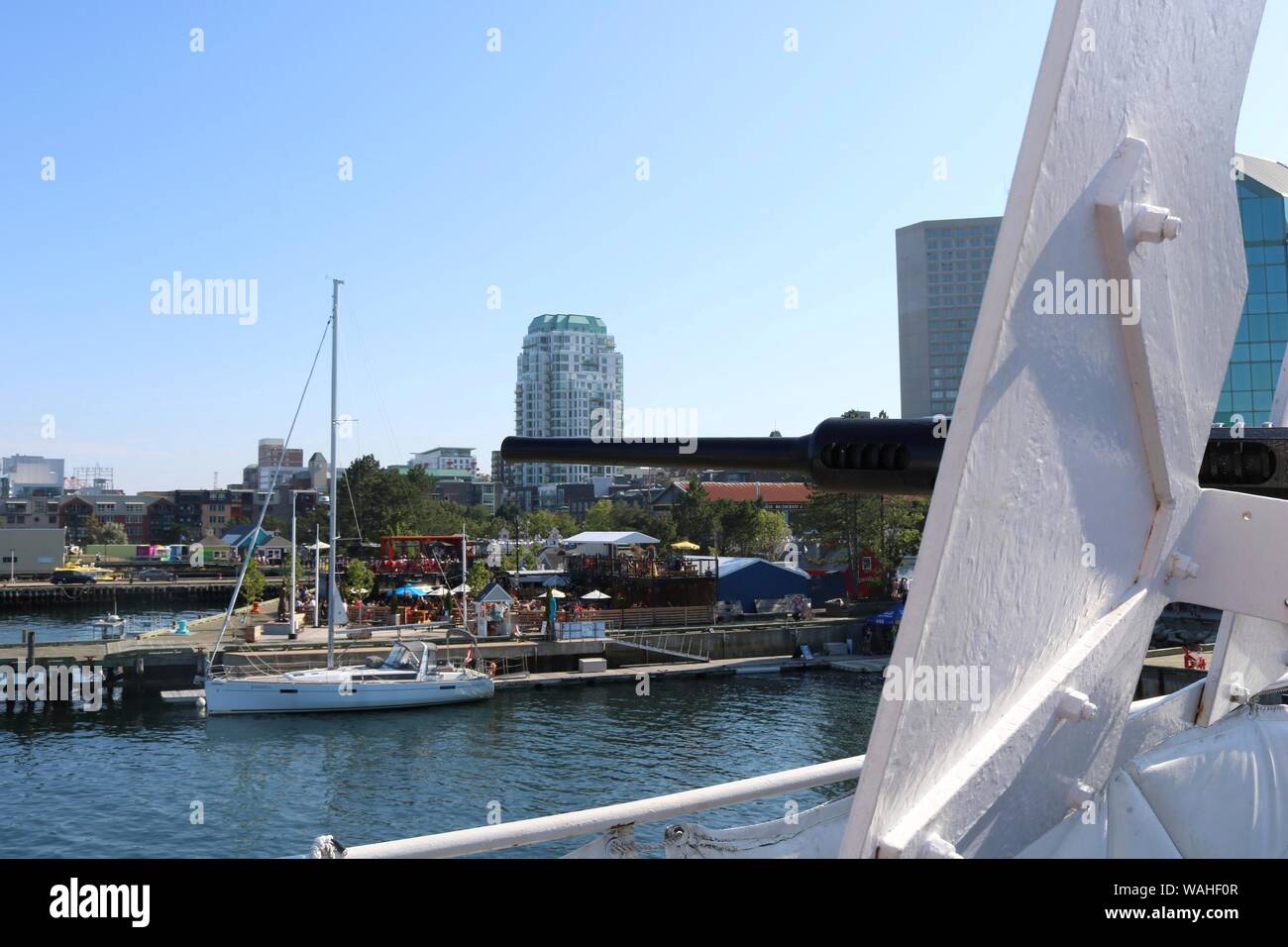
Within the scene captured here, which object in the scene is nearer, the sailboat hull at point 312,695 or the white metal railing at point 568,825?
the white metal railing at point 568,825

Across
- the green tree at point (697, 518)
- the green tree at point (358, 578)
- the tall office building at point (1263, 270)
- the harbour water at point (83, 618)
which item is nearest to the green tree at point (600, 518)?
the green tree at point (697, 518)

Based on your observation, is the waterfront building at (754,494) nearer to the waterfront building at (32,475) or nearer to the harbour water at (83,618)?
the harbour water at (83,618)

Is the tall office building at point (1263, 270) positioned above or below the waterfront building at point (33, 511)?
above

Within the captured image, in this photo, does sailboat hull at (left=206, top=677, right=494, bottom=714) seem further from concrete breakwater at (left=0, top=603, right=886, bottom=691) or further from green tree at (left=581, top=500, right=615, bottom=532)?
green tree at (left=581, top=500, right=615, bottom=532)

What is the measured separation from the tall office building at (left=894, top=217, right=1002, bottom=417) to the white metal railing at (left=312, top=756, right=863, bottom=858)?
6141 inches

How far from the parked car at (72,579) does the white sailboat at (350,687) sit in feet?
212

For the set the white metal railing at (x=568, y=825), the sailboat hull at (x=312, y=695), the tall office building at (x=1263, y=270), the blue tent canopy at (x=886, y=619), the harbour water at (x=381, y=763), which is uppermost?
the tall office building at (x=1263, y=270)

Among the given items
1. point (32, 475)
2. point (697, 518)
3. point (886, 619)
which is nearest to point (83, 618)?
point (697, 518)

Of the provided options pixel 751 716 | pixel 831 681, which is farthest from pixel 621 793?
pixel 831 681

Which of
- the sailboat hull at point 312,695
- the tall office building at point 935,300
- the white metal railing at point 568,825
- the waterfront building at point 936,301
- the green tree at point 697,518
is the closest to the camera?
the white metal railing at point 568,825

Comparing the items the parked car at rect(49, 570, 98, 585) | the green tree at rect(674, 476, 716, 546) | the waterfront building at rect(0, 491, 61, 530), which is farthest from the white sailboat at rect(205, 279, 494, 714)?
the waterfront building at rect(0, 491, 61, 530)

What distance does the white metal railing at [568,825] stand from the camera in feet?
11.3

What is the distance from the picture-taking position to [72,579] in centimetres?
9338

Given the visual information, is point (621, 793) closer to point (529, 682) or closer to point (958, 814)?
point (529, 682)
